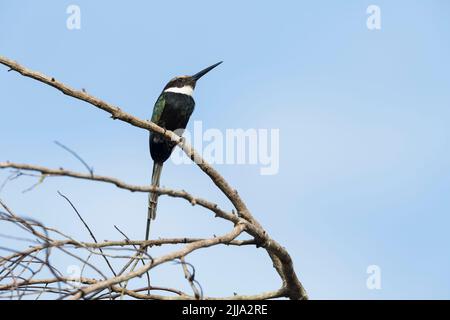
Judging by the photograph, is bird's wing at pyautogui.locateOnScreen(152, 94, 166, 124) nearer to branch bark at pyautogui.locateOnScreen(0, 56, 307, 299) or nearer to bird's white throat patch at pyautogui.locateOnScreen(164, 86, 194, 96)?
bird's white throat patch at pyautogui.locateOnScreen(164, 86, 194, 96)

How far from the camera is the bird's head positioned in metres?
7.43

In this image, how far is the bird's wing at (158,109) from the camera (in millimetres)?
7027

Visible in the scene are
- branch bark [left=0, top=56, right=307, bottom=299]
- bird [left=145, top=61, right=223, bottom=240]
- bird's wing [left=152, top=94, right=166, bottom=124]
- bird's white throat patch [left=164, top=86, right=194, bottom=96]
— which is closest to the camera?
branch bark [left=0, top=56, right=307, bottom=299]

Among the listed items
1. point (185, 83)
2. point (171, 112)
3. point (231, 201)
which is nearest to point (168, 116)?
point (171, 112)

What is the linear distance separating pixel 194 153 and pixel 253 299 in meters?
1.04

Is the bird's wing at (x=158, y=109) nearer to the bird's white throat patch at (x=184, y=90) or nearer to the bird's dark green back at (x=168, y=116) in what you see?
the bird's dark green back at (x=168, y=116)

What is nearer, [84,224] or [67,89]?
[84,224]

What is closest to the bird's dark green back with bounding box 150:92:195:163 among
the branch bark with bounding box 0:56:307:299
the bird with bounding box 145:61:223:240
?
the bird with bounding box 145:61:223:240

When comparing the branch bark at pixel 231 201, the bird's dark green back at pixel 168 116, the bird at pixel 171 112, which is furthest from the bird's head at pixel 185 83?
the branch bark at pixel 231 201

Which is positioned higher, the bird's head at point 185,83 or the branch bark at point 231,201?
the bird's head at point 185,83

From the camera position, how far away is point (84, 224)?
11.3ft

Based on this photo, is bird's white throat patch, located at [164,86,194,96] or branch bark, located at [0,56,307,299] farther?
bird's white throat patch, located at [164,86,194,96]

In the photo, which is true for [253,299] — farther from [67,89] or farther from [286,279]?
[67,89]
